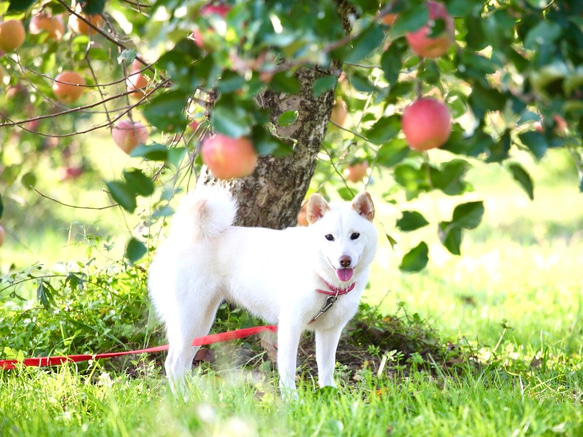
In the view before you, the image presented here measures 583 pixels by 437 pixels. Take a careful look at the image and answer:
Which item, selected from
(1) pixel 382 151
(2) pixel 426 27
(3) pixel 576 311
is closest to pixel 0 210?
A: (1) pixel 382 151

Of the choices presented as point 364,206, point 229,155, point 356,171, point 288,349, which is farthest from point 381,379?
point 229,155

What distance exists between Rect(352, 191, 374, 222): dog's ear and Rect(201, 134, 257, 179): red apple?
1217 mm

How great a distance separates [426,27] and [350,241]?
1.25m

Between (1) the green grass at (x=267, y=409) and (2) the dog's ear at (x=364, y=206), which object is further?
(2) the dog's ear at (x=364, y=206)

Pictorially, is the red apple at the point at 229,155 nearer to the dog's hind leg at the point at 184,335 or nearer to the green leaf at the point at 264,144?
the green leaf at the point at 264,144

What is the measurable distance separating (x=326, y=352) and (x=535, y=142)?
1.47 metres

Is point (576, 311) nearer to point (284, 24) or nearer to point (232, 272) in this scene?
point (232, 272)

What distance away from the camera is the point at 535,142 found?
4.94ft

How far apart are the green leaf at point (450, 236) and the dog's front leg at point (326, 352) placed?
123 cm

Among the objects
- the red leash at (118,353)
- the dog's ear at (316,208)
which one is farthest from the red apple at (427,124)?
the red leash at (118,353)

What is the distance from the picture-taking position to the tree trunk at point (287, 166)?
2.98 meters

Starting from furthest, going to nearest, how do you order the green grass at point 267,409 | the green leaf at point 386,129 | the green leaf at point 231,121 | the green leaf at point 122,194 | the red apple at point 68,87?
the red apple at point 68,87, the green grass at point 267,409, the green leaf at point 386,129, the green leaf at point 122,194, the green leaf at point 231,121

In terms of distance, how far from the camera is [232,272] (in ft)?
9.22

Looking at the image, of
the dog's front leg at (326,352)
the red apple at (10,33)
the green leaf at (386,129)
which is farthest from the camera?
the dog's front leg at (326,352)
